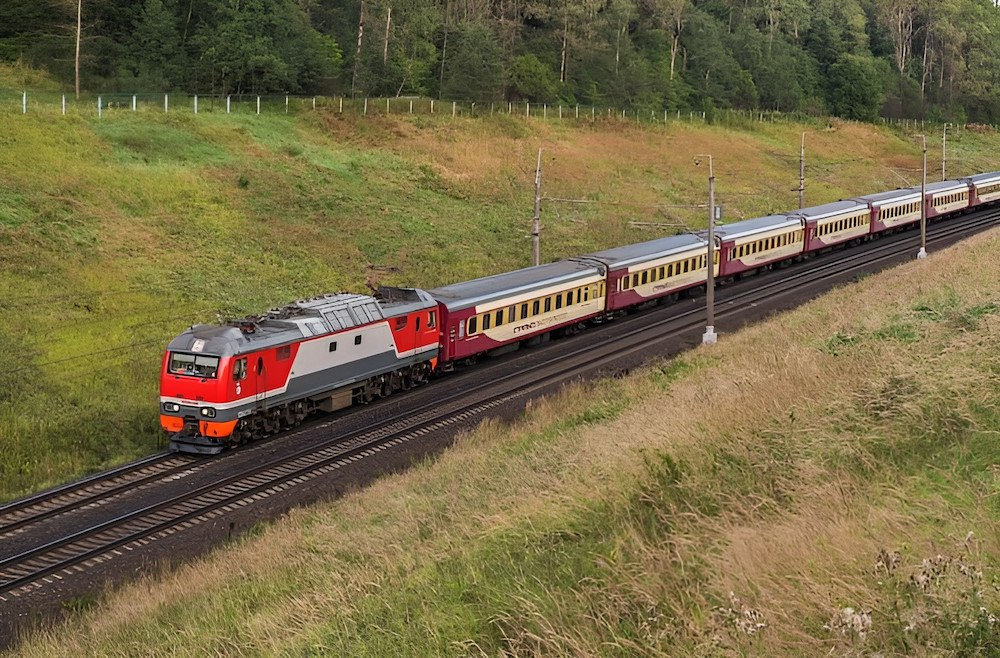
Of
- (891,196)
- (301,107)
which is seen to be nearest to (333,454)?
(301,107)

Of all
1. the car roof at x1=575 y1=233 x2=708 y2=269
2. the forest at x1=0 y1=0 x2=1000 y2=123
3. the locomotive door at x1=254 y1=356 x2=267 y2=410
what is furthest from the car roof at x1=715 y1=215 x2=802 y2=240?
the forest at x1=0 y1=0 x2=1000 y2=123

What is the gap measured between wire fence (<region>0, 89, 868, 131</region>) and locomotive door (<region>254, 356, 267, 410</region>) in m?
33.1

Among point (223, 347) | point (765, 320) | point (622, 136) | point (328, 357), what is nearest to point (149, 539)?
point (223, 347)

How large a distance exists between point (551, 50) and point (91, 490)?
76.6 metres

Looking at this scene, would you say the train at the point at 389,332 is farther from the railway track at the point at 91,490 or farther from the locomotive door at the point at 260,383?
the railway track at the point at 91,490

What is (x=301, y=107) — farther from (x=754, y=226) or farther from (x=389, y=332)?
(x=389, y=332)

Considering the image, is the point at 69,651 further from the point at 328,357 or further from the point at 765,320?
the point at 765,320

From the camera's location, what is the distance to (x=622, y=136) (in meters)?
83.1

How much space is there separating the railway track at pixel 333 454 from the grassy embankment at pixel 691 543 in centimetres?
238

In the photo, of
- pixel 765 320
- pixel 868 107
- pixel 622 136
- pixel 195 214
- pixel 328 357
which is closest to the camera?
pixel 328 357

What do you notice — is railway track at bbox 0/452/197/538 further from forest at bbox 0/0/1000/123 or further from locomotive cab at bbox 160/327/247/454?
forest at bbox 0/0/1000/123

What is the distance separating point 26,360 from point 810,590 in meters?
26.1

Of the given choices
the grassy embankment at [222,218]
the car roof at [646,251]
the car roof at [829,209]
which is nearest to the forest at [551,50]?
the grassy embankment at [222,218]

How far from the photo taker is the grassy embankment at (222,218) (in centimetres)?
2772
